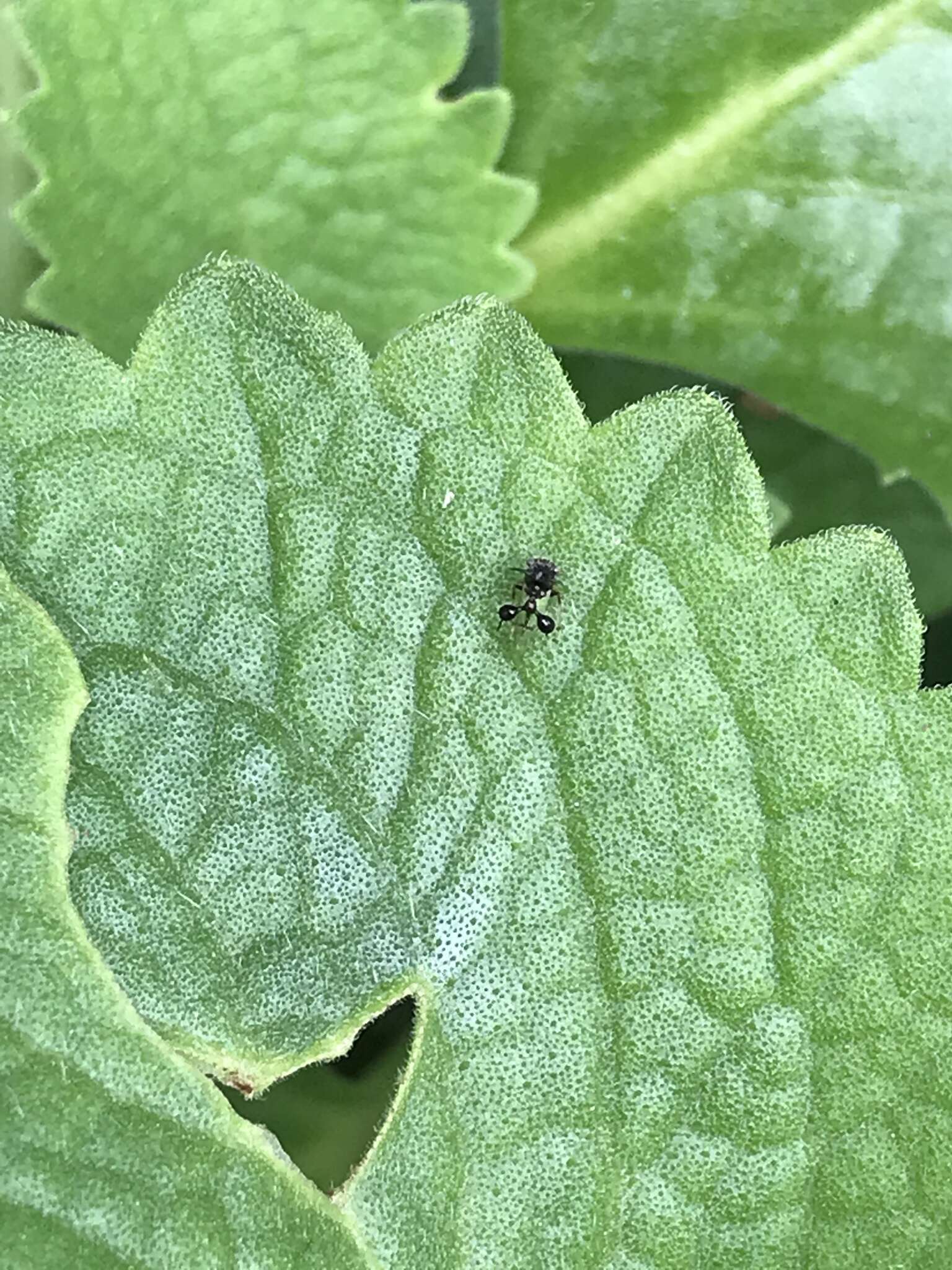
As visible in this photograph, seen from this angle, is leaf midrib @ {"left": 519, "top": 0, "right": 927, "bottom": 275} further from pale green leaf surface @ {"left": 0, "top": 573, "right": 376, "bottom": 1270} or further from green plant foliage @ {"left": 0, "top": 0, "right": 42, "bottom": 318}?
pale green leaf surface @ {"left": 0, "top": 573, "right": 376, "bottom": 1270}

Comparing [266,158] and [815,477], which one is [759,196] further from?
[266,158]

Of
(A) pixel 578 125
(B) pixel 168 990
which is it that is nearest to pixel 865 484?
(A) pixel 578 125

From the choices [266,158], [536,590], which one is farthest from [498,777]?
[266,158]

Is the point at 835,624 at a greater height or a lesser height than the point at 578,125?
lesser

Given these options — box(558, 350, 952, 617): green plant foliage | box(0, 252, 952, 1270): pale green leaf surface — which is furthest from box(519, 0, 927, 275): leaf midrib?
box(0, 252, 952, 1270): pale green leaf surface

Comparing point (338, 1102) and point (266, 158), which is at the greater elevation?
point (266, 158)

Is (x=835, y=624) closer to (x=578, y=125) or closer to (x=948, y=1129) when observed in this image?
(x=948, y=1129)
